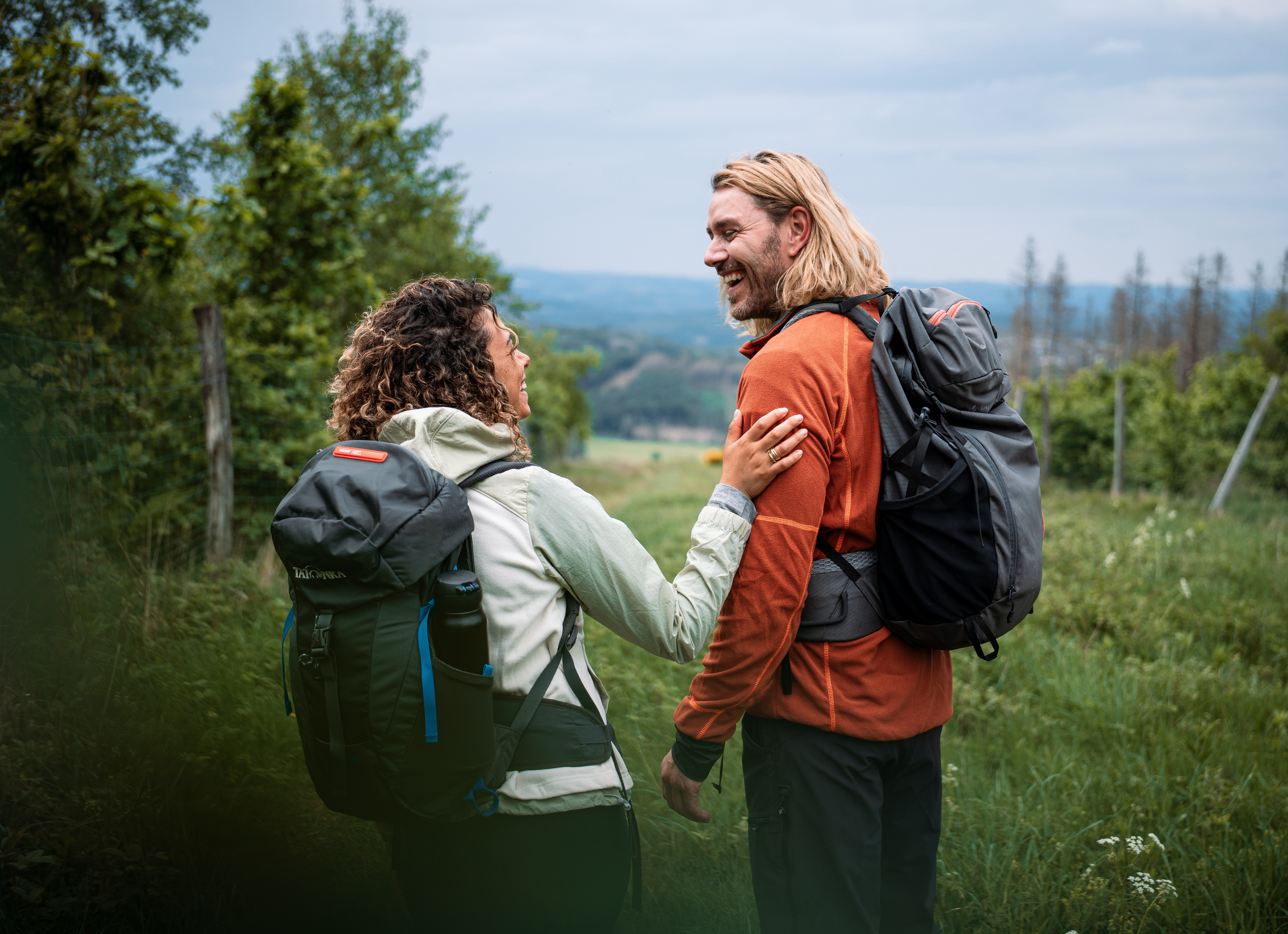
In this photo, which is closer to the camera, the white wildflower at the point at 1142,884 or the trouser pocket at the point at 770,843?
the trouser pocket at the point at 770,843

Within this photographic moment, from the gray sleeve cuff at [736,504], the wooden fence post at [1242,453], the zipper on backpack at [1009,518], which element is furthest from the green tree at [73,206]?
the wooden fence post at [1242,453]

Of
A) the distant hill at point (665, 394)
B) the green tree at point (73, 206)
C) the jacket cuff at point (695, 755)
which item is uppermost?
the green tree at point (73, 206)

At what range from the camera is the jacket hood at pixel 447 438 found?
5.50 feet

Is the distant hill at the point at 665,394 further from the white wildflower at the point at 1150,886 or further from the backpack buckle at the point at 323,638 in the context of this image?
the backpack buckle at the point at 323,638

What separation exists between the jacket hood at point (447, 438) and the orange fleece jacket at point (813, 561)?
1.97 feet

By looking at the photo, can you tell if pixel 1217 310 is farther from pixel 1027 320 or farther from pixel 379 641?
pixel 379 641

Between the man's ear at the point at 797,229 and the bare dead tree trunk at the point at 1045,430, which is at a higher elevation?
the man's ear at the point at 797,229

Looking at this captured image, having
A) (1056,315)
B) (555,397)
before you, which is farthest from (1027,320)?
(555,397)

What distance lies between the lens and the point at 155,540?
5074 mm

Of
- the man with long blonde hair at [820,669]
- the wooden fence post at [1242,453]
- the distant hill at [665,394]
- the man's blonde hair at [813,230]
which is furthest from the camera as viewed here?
the distant hill at [665,394]

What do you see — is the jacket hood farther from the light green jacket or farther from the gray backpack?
the gray backpack

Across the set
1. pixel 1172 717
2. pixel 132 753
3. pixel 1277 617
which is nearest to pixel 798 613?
pixel 132 753

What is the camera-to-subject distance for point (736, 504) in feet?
5.77

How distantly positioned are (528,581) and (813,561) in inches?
25.8
